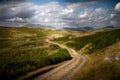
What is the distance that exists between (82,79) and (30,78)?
26.8 ft

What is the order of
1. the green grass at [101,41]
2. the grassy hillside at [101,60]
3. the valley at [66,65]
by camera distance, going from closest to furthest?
the grassy hillside at [101,60] → the valley at [66,65] → the green grass at [101,41]

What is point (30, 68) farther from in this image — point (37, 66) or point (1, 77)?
point (1, 77)

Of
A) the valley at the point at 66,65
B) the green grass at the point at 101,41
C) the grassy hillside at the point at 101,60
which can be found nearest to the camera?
the grassy hillside at the point at 101,60

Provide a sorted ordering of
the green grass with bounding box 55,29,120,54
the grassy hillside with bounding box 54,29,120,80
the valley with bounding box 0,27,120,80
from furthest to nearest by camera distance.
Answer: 1. the green grass with bounding box 55,29,120,54
2. the valley with bounding box 0,27,120,80
3. the grassy hillside with bounding box 54,29,120,80

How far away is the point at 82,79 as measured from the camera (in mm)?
18891

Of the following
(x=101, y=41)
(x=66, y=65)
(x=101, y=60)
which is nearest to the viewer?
(x=101, y=60)

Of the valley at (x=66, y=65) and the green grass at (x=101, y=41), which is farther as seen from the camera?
the green grass at (x=101, y=41)

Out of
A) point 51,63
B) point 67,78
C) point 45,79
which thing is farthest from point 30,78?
point 51,63

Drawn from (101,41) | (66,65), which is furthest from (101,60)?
(101,41)

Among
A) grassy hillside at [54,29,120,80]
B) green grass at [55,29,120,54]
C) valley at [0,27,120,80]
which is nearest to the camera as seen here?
grassy hillside at [54,29,120,80]

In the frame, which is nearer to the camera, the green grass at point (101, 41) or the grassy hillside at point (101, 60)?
the grassy hillside at point (101, 60)

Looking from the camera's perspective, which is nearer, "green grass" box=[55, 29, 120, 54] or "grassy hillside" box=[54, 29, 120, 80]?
"grassy hillside" box=[54, 29, 120, 80]

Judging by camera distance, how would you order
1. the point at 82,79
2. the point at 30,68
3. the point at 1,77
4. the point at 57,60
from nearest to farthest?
the point at 82,79
the point at 1,77
the point at 30,68
the point at 57,60

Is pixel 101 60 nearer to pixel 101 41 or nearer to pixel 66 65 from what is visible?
pixel 66 65
